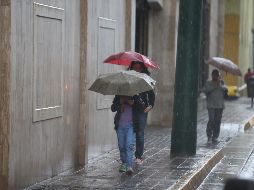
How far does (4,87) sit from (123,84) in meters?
2.29

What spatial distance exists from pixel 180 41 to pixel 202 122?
8.95m

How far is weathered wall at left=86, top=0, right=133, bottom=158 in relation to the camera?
13.0 m

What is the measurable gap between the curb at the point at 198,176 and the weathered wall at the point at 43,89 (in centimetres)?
195

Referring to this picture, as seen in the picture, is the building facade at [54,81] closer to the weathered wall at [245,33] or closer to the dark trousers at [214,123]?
the dark trousers at [214,123]

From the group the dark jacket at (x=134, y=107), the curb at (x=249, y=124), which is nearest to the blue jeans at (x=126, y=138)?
the dark jacket at (x=134, y=107)

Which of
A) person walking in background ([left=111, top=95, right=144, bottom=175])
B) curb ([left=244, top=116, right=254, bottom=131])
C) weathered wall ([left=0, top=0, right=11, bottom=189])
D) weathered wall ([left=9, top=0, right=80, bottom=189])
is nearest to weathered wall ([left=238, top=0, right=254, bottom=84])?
curb ([left=244, top=116, right=254, bottom=131])

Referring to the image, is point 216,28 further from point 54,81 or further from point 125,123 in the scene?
point 54,81

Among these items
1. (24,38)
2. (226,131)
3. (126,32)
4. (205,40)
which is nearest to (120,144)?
(24,38)

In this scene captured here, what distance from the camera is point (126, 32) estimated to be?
15594mm

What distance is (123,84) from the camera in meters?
10.6

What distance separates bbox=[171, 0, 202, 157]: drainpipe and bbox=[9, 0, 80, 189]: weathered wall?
238 centimetres

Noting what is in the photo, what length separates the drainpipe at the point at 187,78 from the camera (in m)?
13.6

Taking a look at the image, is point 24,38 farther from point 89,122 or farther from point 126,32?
point 126,32

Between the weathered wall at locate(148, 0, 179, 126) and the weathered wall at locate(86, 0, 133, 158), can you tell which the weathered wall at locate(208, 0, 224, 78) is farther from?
the weathered wall at locate(86, 0, 133, 158)
